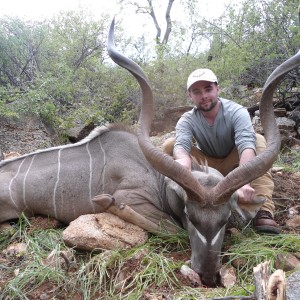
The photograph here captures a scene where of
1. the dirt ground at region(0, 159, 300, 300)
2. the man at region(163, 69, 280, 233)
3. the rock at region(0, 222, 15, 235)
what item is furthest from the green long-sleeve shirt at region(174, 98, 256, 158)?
the rock at region(0, 222, 15, 235)

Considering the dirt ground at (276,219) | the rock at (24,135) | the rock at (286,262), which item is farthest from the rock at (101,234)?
the rock at (24,135)

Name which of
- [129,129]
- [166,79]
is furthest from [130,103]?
[129,129]

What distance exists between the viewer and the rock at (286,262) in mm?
2184

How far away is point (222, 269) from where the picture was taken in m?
2.32

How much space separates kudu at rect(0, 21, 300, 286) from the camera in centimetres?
238

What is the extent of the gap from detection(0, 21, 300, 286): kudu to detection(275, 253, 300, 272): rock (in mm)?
349

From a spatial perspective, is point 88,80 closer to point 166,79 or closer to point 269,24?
point 166,79

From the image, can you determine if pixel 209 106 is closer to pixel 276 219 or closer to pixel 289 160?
pixel 276 219

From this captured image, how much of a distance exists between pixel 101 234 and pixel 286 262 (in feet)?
3.83

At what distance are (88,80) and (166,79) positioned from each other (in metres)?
1.43

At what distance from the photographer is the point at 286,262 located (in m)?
2.20

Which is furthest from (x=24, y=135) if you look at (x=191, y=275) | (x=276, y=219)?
(x=191, y=275)

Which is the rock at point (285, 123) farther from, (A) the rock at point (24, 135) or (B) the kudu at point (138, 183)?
(A) the rock at point (24, 135)

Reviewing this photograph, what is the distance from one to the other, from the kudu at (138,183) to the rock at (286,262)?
0.35 meters
